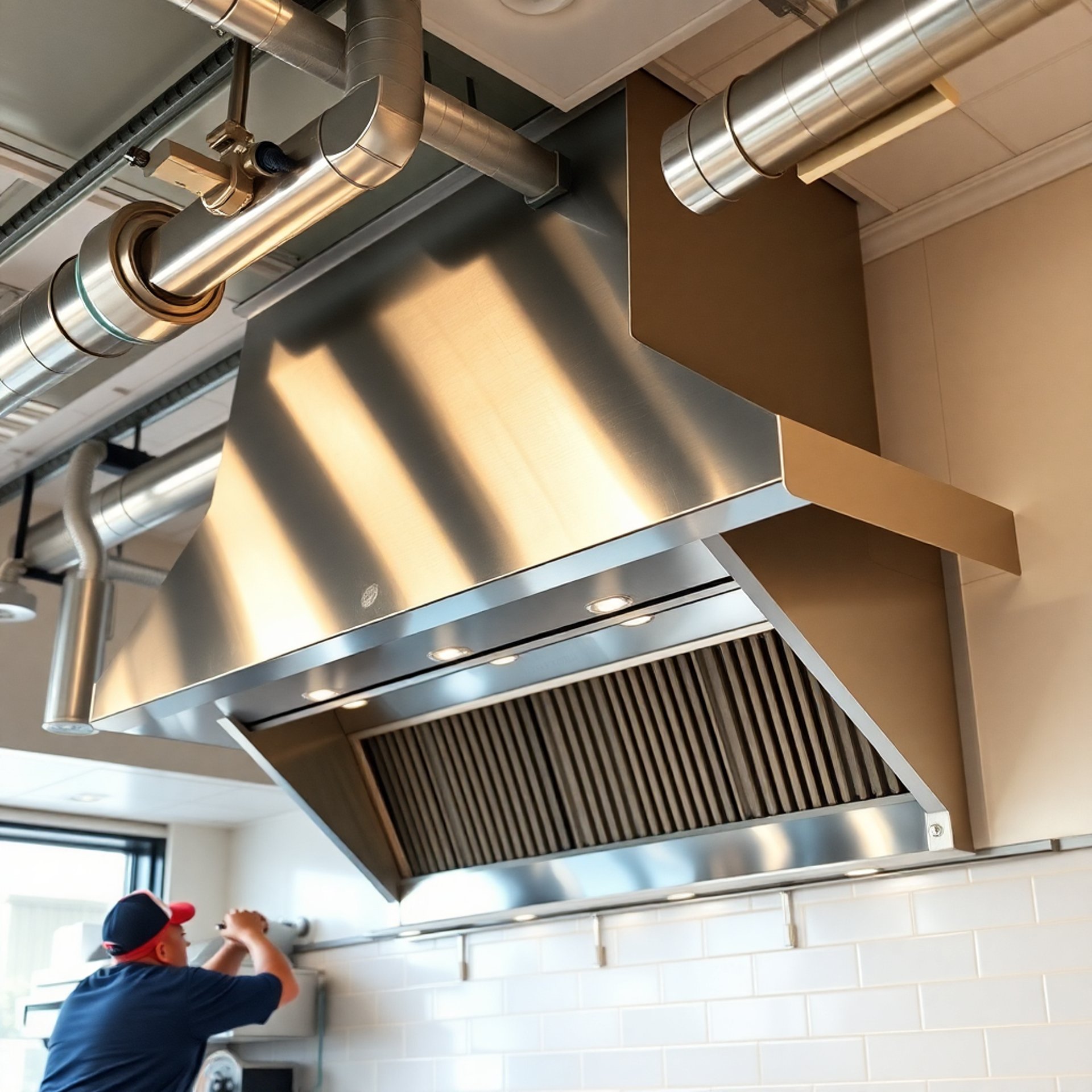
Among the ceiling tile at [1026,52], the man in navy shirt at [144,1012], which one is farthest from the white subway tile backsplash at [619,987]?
the ceiling tile at [1026,52]

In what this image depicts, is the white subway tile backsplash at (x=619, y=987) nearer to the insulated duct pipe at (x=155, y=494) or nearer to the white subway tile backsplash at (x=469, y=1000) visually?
the white subway tile backsplash at (x=469, y=1000)

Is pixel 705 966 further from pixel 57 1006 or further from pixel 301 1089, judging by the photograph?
pixel 57 1006

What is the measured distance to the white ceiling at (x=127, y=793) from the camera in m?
3.75

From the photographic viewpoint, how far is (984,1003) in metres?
2.24

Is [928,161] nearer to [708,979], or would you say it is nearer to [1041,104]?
[1041,104]

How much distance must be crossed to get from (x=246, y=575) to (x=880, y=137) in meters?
1.46

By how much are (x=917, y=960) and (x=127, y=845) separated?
9.96 feet

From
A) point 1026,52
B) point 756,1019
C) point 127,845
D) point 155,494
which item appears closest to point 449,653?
point 756,1019

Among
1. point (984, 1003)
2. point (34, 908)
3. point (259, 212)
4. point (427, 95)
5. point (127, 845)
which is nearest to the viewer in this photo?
point (259, 212)

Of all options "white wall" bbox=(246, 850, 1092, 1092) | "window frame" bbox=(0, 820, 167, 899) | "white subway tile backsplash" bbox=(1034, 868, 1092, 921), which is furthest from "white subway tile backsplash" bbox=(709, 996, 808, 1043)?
"window frame" bbox=(0, 820, 167, 899)

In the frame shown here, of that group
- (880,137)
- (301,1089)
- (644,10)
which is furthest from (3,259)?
(301,1089)

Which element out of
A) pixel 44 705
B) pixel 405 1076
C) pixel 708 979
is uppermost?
pixel 44 705

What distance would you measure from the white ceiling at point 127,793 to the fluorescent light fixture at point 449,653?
1.65 metres

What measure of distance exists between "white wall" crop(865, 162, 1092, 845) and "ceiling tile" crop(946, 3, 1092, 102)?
28 cm
